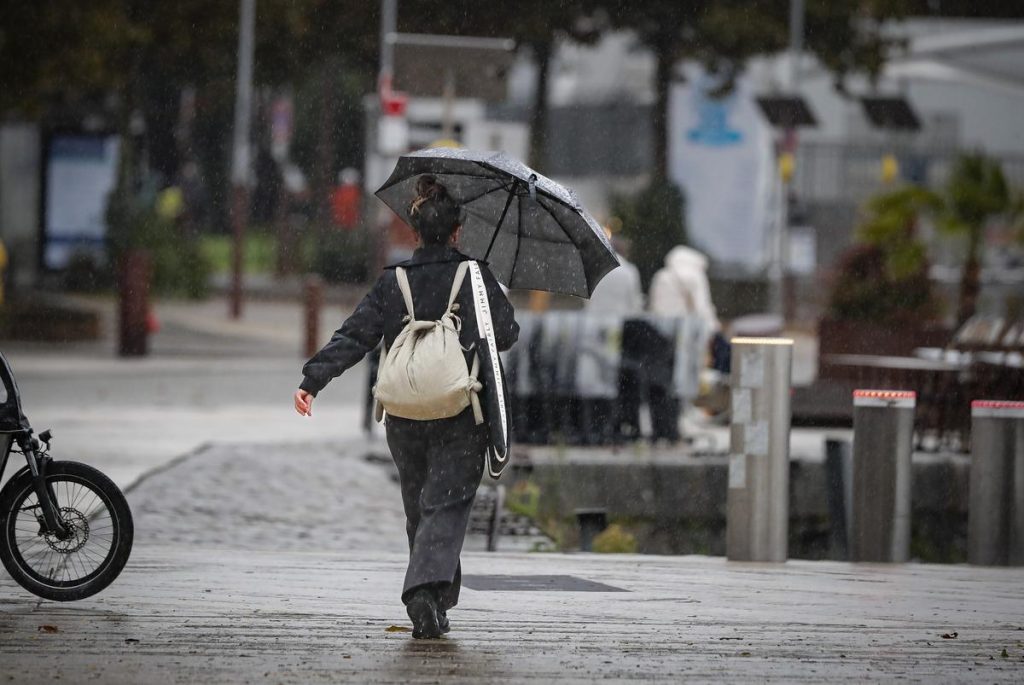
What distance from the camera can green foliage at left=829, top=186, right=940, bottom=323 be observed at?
19406 millimetres

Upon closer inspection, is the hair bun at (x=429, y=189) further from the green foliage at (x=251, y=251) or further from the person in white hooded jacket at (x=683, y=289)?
the green foliage at (x=251, y=251)

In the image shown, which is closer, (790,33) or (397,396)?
(397,396)

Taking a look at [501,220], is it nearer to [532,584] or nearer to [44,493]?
[532,584]

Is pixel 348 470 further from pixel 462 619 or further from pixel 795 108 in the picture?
pixel 795 108

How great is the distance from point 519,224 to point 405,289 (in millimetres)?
850

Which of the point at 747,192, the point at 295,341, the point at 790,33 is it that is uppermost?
the point at 790,33

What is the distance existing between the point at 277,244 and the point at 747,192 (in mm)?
12081

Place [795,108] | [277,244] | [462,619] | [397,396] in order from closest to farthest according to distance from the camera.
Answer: [397,396] → [462,619] → [795,108] → [277,244]

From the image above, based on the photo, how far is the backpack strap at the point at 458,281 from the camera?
6750mm

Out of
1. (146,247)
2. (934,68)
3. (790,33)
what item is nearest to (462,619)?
(146,247)

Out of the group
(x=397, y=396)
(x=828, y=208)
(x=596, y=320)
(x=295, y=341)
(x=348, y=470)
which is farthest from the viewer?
(x=828, y=208)

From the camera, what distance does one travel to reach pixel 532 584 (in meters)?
8.53

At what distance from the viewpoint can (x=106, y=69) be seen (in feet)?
94.8

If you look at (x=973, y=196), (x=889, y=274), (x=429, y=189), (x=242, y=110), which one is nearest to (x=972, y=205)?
(x=973, y=196)
